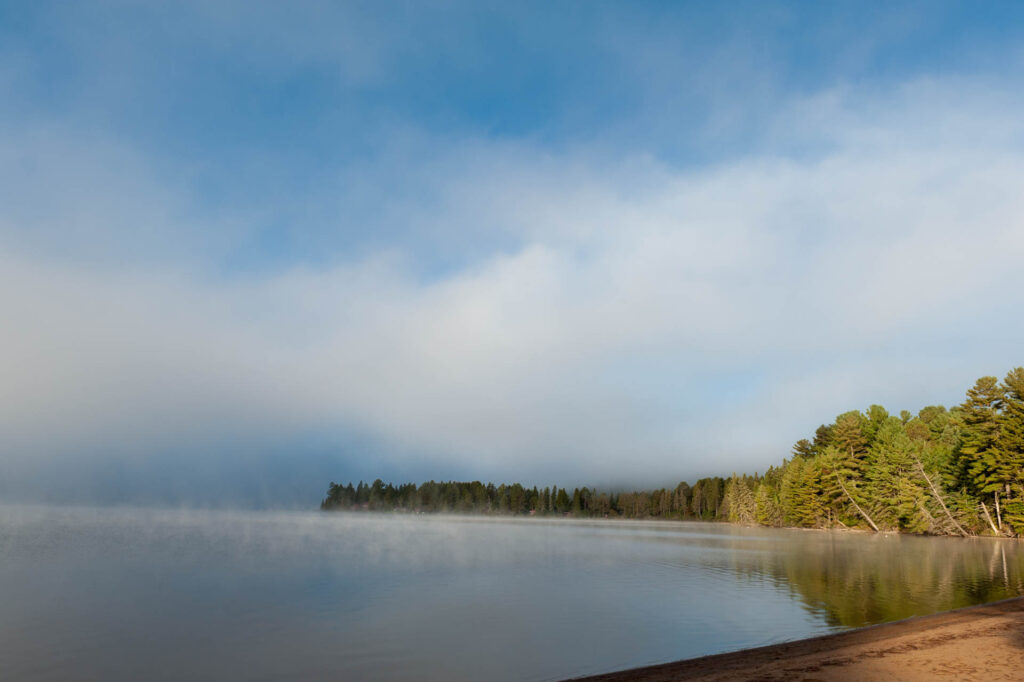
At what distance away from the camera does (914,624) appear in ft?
68.2

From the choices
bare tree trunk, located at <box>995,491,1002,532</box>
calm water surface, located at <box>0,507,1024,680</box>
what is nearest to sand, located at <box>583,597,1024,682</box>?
calm water surface, located at <box>0,507,1024,680</box>

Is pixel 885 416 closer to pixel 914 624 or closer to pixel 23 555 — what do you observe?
pixel 914 624

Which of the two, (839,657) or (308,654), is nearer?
(839,657)

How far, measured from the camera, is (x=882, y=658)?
607 inches

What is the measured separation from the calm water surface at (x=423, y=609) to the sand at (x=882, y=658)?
1.96 meters

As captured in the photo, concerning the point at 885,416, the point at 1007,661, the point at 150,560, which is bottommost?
the point at 150,560

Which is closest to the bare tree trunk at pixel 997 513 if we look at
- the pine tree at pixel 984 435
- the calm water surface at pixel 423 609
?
the pine tree at pixel 984 435

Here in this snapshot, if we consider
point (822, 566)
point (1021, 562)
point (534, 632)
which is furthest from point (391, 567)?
point (1021, 562)

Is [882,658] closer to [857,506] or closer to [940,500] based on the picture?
[940,500]

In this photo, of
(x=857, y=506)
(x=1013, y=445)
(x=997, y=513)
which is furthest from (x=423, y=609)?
(x=857, y=506)

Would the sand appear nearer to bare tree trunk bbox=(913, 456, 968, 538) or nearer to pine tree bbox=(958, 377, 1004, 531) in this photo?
pine tree bbox=(958, 377, 1004, 531)

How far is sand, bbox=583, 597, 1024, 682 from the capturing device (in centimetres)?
1394

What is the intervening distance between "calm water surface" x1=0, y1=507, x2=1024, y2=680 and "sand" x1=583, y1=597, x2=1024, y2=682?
1.96 meters

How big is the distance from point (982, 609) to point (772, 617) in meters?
8.03
